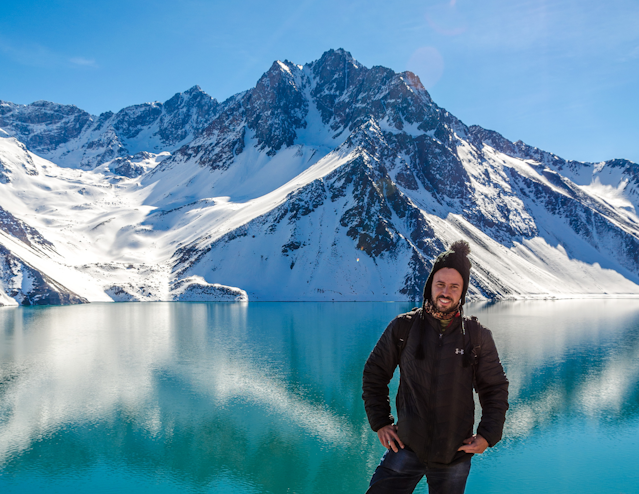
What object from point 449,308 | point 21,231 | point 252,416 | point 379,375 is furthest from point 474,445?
point 21,231

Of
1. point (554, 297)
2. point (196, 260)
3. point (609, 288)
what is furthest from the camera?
point (609, 288)

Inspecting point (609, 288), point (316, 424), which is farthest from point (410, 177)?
point (316, 424)

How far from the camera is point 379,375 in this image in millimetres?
5918

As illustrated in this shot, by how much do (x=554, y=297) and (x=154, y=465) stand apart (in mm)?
146029

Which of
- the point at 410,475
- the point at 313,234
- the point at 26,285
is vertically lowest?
the point at 410,475

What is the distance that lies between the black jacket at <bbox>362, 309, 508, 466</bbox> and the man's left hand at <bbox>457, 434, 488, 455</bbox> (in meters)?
0.06

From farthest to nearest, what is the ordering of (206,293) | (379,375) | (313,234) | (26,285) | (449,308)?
(313,234) < (206,293) < (26,285) < (379,375) < (449,308)

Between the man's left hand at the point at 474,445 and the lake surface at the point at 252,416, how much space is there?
548 inches

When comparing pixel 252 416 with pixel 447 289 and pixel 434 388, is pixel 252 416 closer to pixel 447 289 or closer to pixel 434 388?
pixel 434 388

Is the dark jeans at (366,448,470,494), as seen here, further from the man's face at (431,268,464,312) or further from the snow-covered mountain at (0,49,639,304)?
the snow-covered mountain at (0,49,639,304)

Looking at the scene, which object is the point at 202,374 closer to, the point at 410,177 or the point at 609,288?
the point at 410,177

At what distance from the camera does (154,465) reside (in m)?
19.4

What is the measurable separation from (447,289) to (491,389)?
160 cm

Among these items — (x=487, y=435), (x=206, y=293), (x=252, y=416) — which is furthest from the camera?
(x=206, y=293)
